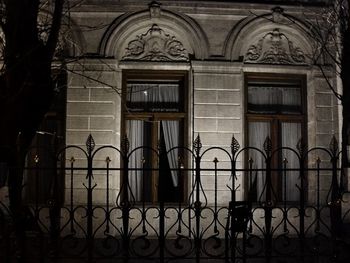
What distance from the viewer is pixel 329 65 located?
1266 cm

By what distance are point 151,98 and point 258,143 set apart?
293 centimetres

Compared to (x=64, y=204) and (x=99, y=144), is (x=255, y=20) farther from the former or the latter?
(x=64, y=204)

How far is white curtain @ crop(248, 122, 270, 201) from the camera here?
12766mm

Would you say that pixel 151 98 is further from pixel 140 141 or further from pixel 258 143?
pixel 258 143

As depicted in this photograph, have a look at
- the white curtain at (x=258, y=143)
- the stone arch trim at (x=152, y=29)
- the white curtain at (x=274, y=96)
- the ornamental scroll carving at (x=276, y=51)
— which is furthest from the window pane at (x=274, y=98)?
the stone arch trim at (x=152, y=29)

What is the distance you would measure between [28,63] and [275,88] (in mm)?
7434

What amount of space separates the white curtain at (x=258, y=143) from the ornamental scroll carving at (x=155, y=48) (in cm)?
247

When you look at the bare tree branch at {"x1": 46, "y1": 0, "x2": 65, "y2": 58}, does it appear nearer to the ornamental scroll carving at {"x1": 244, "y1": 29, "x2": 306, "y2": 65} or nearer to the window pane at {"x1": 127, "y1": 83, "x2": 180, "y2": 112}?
the window pane at {"x1": 127, "y1": 83, "x2": 180, "y2": 112}

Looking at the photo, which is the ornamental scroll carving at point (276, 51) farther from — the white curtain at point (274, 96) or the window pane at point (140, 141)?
the window pane at point (140, 141)

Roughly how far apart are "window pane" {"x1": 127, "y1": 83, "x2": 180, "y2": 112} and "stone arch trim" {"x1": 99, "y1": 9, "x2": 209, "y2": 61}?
91 centimetres

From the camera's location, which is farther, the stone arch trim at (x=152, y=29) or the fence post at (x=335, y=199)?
the stone arch trim at (x=152, y=29)

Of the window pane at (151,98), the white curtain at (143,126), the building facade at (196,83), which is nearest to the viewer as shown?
the building facade at (196,83)

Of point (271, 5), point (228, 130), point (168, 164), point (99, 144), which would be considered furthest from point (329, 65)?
point (99, 144)

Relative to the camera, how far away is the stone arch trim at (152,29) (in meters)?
12.3
